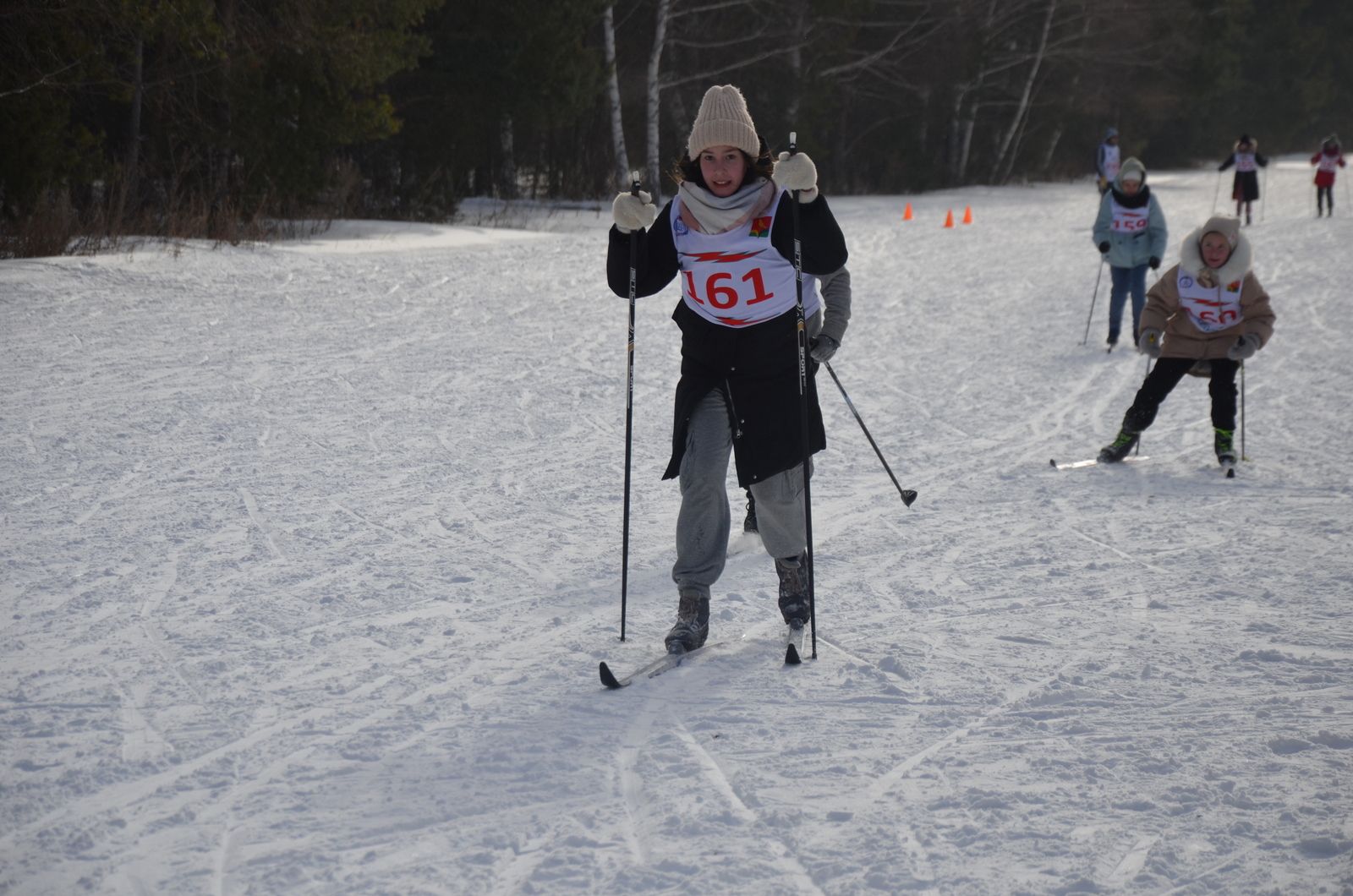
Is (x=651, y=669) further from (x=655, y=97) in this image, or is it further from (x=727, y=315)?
(x=655, y=97)

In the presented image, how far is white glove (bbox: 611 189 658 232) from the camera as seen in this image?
4180 mm

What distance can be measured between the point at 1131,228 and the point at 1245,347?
12.8ft

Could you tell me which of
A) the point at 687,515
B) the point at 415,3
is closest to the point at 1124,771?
the point at 687,515

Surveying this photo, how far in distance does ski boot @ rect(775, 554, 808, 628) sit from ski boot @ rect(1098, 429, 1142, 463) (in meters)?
3.59

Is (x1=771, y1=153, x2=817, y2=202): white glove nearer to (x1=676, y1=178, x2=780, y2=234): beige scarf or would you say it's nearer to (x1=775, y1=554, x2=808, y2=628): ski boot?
(x1=676, y1=178, x2=780, y2=234): beige scarf

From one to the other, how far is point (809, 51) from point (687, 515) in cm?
2408

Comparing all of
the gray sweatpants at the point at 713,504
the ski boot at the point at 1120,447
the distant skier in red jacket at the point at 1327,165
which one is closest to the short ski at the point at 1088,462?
the ski boot at the point at 1120,447

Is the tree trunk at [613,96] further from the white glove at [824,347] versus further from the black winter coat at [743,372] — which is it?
the white glove at [824,347]

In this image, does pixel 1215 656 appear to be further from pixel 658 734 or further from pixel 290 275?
pixel 290 275

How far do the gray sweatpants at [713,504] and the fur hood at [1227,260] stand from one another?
3.63 metres

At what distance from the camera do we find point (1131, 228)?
10445 mm

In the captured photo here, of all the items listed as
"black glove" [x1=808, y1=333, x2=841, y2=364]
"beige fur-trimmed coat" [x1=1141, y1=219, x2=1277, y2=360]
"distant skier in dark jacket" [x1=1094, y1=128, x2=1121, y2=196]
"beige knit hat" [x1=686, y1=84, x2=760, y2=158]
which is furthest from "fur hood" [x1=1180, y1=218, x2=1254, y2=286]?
"distant skier in dark jacket" [x1=1094, y1=128, x2=1121, y2=196]

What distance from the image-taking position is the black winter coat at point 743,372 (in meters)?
4.25

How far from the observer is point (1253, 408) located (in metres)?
8.83
